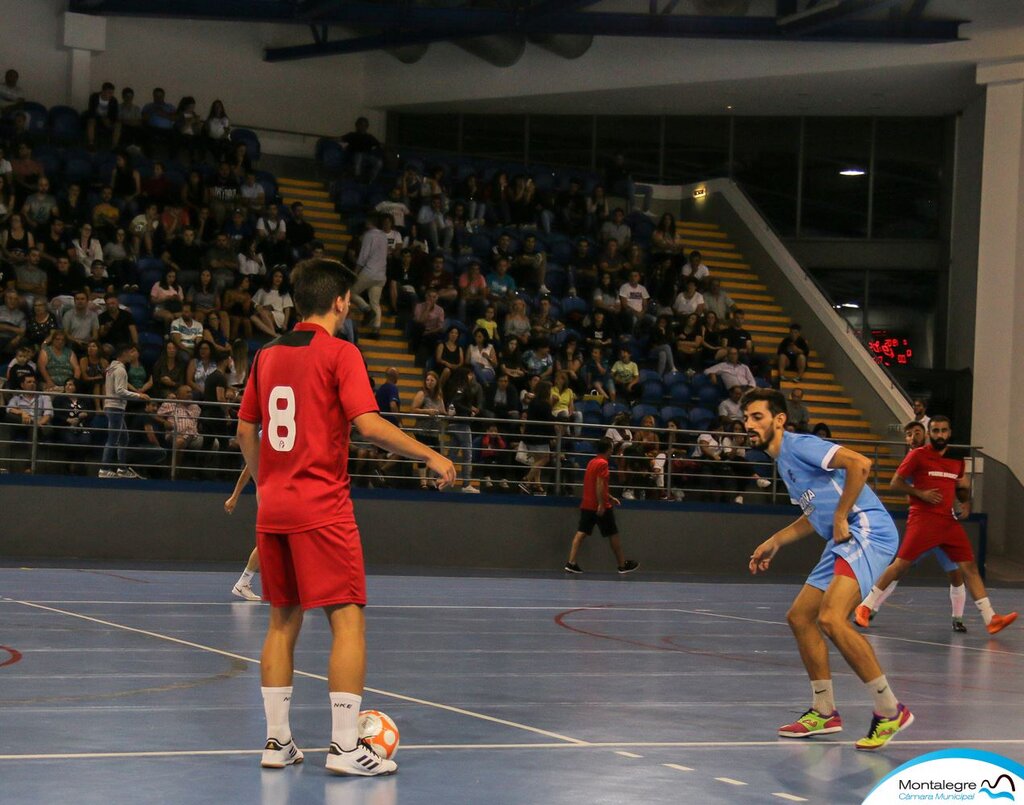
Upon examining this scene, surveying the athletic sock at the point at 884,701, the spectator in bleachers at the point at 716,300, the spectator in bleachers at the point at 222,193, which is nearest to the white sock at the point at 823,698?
the athletic sock at the point at 884,701

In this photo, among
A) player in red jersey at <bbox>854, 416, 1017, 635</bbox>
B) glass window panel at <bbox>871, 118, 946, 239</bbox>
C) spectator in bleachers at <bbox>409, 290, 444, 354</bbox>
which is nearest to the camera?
player in red jersey at <bbox>854, 416, 1017, 635</bbox>

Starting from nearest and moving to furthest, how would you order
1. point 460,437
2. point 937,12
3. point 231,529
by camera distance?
point 231,529 → point 460,437 → point 937,12

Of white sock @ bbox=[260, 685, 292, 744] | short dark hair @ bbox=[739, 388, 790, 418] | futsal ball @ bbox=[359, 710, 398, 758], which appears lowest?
futsal ball @ bbox=[359, 710, 398, 758]

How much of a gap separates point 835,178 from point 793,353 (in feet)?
19.7

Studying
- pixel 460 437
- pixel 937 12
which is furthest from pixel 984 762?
pixel 937 12

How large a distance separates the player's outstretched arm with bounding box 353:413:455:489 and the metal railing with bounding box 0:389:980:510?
11.9m

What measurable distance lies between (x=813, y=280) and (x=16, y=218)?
15509 mm

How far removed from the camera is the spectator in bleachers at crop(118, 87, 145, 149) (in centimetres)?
2439

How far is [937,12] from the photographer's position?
2561 centimetres

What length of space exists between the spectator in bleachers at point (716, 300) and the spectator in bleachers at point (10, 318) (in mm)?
12677

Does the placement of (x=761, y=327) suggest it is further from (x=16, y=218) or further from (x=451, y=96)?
(x=16, y=218)

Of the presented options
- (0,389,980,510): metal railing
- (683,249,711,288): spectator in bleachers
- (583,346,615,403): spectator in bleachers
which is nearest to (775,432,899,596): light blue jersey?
(0,389,980,510): metal railing

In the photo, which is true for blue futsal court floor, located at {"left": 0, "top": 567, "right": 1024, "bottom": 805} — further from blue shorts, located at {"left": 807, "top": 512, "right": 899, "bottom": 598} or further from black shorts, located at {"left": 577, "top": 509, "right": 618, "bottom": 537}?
black shorts, located at {"left": 577, "top": 509, "right": 618, "bottom": 537}

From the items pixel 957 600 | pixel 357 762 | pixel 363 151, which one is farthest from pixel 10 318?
pixel 357 762
